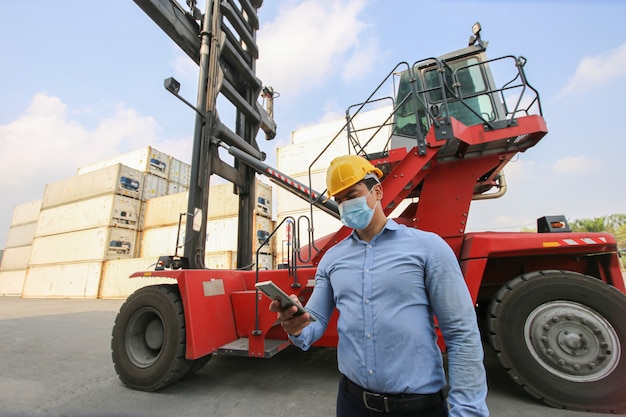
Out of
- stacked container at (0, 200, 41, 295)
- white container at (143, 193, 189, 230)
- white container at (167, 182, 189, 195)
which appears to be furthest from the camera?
A: stacked container at (0, 200, 41, 295)

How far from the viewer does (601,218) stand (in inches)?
2317

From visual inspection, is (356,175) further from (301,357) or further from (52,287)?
(52,287)

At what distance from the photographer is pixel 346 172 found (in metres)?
1.37


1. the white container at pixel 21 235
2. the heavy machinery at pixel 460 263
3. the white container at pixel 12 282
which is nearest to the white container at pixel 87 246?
the white container at pixel 12 282

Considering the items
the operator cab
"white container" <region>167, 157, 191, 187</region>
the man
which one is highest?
"white container" <region>167, 157, 191, 187</region>

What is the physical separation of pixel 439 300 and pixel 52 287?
83.3 feet

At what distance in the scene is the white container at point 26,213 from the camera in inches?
1003

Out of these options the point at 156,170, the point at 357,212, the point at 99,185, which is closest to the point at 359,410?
the point at 357,212

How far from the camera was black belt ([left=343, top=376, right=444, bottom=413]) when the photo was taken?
1.04 m

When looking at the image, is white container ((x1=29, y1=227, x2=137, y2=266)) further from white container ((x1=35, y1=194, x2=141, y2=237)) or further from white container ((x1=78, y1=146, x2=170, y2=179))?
white container ((x1=78, y1=146, x2=170, y2=179))

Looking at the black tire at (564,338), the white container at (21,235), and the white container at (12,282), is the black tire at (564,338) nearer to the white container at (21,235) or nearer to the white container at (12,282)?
the white container at (12,282)

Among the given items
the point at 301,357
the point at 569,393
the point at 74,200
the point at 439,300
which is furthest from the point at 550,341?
the point at 74,200

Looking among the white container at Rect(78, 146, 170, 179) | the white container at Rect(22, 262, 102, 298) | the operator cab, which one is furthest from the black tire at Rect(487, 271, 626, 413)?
the white container at Rect(78, 146, 170, 179)

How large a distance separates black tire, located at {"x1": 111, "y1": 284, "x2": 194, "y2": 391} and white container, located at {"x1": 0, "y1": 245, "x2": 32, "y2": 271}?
3040cm
